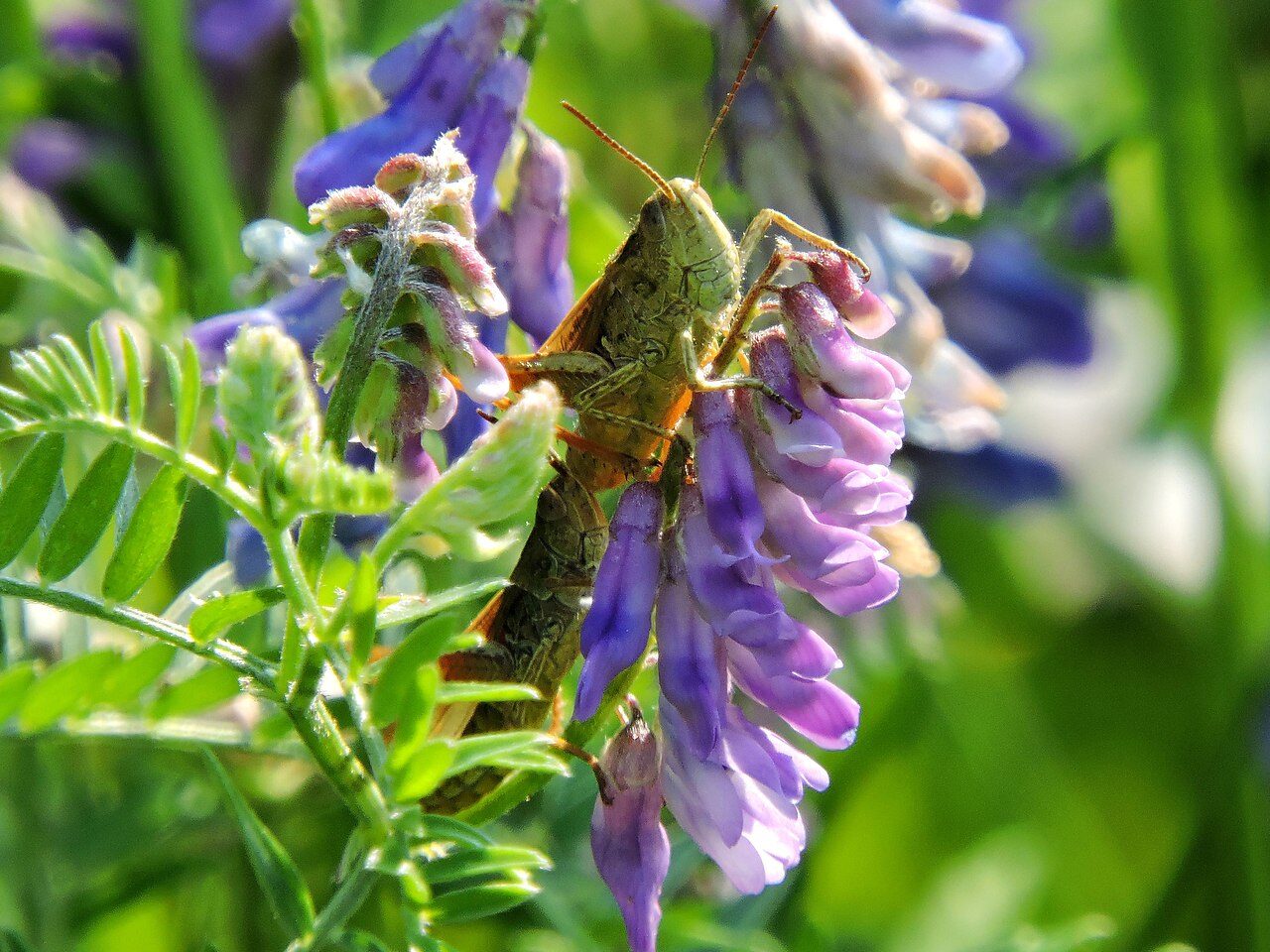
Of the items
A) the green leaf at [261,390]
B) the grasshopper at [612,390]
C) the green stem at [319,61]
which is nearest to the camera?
the green leaf at [261,390]

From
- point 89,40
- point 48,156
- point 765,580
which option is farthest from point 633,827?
point 89,40

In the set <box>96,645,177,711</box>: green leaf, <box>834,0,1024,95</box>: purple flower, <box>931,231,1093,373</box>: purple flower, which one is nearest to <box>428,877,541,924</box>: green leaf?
<box>96,645,177,711</box>: green leaf

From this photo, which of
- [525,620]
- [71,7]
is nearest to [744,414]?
[525,620]

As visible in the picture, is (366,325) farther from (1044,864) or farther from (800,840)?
(1044,864)

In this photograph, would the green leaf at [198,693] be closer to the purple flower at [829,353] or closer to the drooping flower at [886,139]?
the purple flower at [829,353]

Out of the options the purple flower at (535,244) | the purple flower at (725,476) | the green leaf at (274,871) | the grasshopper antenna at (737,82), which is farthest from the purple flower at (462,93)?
the green leaf at (274,871)

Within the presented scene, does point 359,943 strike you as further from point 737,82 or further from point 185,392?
point 737,82
